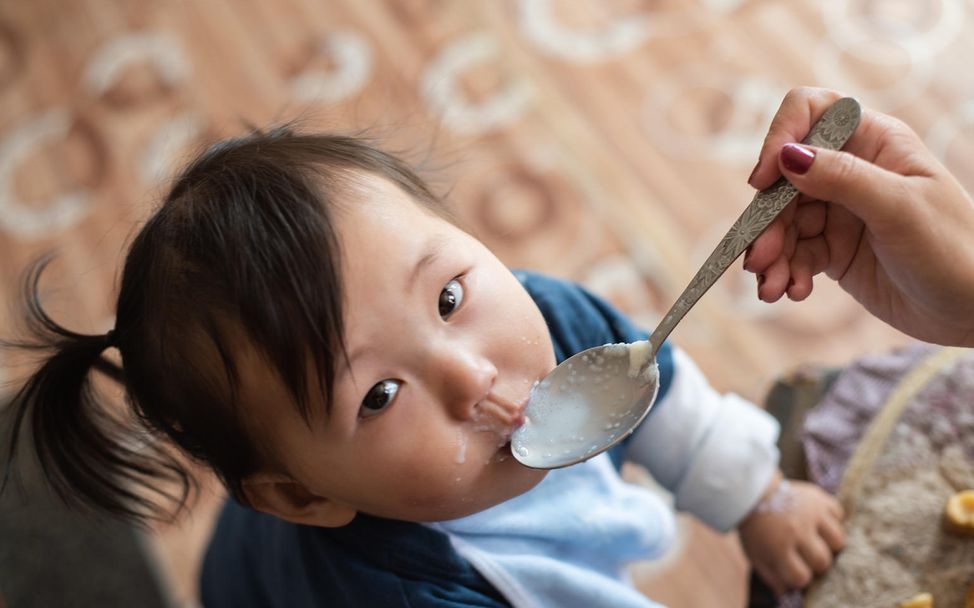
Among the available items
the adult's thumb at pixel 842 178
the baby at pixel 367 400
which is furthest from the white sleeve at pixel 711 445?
the adult's thumb at pixel 842 178

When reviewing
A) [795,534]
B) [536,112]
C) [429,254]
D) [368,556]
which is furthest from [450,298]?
[536,112]

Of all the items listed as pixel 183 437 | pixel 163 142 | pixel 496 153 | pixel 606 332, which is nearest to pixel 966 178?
pixel 496 153

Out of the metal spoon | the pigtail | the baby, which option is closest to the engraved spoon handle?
the metal spoon

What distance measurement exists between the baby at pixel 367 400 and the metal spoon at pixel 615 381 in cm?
2

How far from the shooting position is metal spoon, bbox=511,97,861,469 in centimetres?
65

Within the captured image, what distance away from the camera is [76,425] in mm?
750

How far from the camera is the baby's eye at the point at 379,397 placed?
0.62 meters

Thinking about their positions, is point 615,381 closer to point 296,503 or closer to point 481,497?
point 481,497

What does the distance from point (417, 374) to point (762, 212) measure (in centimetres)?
27

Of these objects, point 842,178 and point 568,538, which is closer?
point 842,178

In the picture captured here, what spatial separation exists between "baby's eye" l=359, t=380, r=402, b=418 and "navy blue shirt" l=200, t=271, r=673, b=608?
160 millimetres

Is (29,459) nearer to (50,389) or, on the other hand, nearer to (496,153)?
(50,389)

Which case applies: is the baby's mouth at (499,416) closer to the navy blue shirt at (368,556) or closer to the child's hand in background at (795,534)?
the navy blue shirt at (368,556)

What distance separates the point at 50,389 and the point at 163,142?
1093 mm
